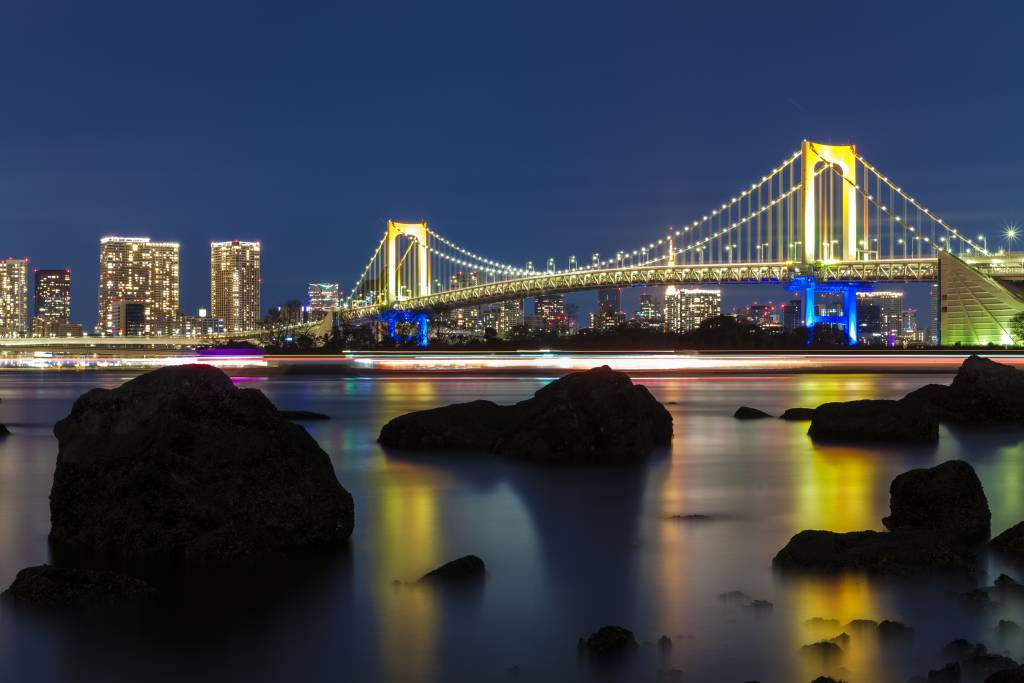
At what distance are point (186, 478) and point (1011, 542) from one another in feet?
16.5

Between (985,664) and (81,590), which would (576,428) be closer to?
(81,590)

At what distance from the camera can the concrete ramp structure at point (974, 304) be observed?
179 feet

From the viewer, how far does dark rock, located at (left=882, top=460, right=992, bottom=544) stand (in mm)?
7094

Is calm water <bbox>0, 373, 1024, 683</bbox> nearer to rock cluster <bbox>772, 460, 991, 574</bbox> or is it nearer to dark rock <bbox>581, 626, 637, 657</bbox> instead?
dark rock <bbox>581, 626, 637, 657</bbox>

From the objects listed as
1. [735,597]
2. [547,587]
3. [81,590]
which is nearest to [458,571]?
[547,587]

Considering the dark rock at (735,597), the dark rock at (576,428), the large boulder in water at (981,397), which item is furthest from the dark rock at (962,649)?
the large boulder in water at (981,397)

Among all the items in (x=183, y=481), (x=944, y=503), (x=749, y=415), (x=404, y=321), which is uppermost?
(x=404, y=321)

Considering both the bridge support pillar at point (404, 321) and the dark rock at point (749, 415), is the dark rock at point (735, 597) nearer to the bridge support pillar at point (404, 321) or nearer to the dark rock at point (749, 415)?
the dark rock at point (749, 415)

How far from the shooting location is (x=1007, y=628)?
503 centimetres

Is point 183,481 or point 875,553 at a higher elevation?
point 183,481

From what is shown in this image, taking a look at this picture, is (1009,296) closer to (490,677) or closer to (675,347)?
(675,347)

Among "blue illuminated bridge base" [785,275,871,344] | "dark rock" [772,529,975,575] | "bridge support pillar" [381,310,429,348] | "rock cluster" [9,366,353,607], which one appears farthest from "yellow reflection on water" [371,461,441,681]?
"bridge support pillar" [381,310,429,348]

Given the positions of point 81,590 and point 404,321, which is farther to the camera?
point 404,321

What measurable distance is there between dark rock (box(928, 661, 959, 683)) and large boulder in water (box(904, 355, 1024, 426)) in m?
12.4
